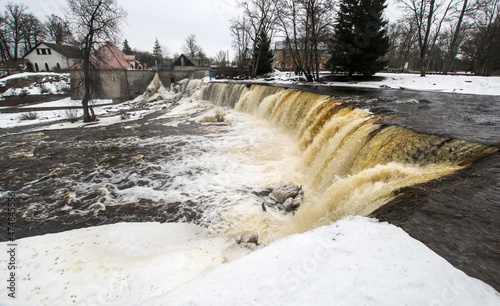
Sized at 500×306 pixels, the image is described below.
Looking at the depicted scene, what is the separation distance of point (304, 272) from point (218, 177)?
554 centimetres

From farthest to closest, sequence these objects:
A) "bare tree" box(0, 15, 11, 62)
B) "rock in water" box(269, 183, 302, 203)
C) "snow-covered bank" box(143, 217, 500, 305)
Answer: "bare tree" box(0, 15, 11, 62)
"rock in water" box(269, 183, 302, 203)
"snow-covered bank" box(143, 217, 500, 305)

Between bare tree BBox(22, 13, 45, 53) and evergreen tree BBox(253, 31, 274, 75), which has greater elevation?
bare tree BBox(22, 13, 45, 53)

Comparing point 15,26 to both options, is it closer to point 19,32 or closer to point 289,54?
point 19,32

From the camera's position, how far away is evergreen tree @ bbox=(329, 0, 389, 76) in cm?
2023

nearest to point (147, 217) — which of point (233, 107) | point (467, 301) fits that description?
point (467, 301)

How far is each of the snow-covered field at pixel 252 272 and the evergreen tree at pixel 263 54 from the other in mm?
31944

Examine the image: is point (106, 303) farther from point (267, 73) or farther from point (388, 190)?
point (267, 73)

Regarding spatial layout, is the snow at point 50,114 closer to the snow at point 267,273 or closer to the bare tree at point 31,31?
the snow at point 267,273

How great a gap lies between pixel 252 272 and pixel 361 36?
2410 cm

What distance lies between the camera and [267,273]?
6.72 feet

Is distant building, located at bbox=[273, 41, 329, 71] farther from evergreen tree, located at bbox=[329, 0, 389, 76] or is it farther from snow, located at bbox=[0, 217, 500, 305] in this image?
snow, located at bbox=[0, 217, 500, 305]

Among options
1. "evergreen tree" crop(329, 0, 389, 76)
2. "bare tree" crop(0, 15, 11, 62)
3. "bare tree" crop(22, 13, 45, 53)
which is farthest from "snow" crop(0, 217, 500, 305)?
"bare tree" crop(22, 13, 45, 53)

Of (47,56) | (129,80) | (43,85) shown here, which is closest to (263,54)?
(129,80)

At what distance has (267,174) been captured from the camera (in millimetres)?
7441
